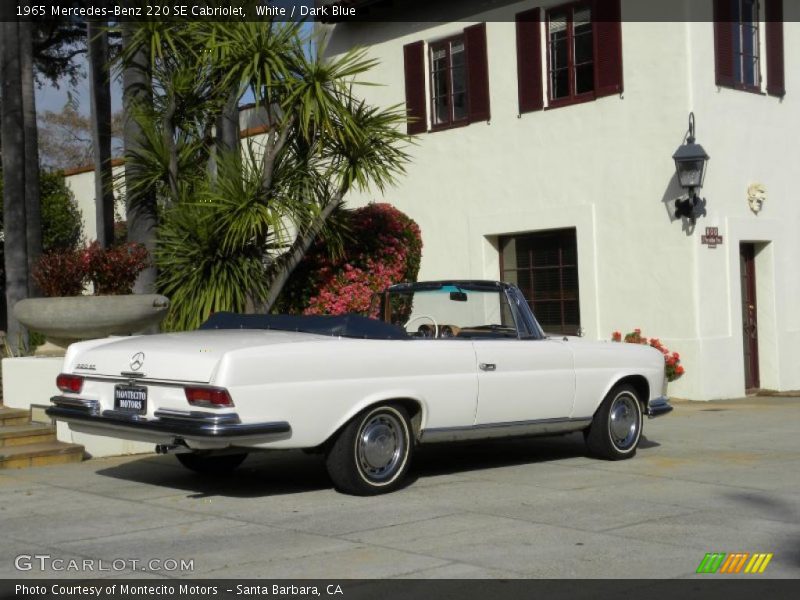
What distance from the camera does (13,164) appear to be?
42.7 ft

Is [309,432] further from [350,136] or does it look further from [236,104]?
[236,104]

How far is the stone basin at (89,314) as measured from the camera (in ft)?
32.9

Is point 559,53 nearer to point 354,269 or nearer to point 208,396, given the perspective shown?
point 354,269

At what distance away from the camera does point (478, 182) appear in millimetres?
16625

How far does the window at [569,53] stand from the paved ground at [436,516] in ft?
21.4

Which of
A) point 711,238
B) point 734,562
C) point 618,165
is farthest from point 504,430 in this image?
point 618,165

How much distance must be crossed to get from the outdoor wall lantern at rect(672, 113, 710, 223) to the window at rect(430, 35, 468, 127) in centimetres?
374

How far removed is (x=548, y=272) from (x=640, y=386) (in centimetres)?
659

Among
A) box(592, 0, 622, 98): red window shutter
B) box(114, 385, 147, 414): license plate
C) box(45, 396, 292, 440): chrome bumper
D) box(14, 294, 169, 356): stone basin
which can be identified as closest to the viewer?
box(45, 396, 292, 440): chrome bumper

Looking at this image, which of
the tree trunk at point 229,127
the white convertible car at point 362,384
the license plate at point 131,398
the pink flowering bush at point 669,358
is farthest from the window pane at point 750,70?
the license plate at point 131,398

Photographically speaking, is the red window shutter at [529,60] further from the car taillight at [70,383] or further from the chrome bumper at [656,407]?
the car taillight at [70,383]

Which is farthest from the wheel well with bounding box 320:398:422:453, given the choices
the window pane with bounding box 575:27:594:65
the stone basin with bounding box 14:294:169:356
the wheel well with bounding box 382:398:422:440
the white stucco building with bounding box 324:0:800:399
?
the window pane with bounding box 575:27:594:65

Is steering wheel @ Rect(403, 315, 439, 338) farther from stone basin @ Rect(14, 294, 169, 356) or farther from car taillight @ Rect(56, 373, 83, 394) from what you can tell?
stone basin @ Rect(14, 294, 169, 356)

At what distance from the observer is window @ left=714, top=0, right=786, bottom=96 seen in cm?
1484
